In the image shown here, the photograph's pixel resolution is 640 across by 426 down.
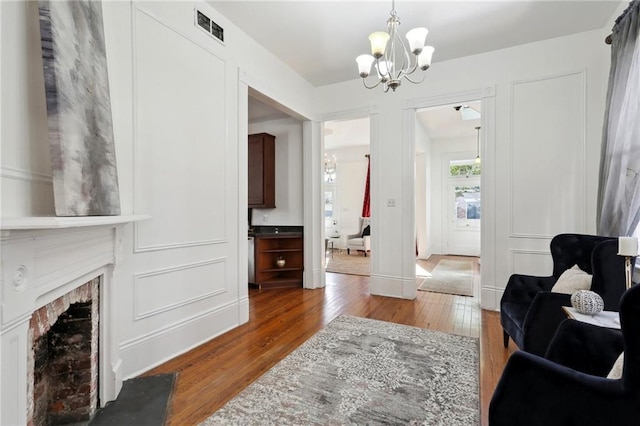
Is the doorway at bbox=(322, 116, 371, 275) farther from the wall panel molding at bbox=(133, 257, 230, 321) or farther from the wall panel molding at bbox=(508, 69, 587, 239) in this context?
the wall panel molding at bbox=(133, 257, 230, 321)

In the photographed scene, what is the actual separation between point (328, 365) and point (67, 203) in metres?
1.93

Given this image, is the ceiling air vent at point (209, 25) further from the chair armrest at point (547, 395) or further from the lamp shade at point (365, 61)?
the chair armrest at point (547, 395)

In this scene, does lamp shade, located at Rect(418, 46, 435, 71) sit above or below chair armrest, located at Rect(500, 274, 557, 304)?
above

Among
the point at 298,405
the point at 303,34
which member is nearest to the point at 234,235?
the point at 298,405

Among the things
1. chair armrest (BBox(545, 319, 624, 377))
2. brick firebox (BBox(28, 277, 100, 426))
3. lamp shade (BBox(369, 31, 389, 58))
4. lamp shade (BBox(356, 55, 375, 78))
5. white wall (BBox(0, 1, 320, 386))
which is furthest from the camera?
lamp shade (BBox(356, 55, 375, 78))

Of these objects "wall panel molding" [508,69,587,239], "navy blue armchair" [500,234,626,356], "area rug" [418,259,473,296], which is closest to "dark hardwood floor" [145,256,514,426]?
"area rug" [418,259,473,296]

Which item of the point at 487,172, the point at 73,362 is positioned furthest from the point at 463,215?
the point at 73,362

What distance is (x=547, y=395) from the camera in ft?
3.49

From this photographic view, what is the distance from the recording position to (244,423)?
1637mm

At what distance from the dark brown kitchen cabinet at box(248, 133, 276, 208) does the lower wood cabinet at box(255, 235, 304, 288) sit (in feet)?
2.09

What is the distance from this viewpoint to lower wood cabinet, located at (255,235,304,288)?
15.1ft

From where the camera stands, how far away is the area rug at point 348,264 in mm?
5820

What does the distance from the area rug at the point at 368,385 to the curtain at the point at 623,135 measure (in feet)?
5.24

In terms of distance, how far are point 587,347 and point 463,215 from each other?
7021 millimetres
